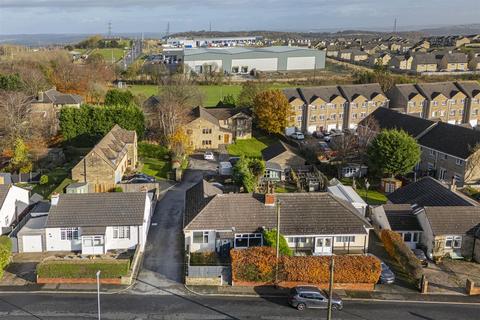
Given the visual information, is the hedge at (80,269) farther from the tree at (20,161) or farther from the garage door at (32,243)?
the tree at (20,161)

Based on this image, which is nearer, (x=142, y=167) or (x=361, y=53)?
(x=142, y=167)

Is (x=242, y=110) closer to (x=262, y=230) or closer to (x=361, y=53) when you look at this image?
(x=262, y=230)

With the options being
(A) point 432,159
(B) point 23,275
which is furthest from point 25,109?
(A) point 432,159

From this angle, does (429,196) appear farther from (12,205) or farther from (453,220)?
(12,205)

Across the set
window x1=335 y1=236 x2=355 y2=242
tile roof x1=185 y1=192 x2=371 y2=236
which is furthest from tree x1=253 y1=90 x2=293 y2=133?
window x1=335 y1=236 x2=355 y2=242

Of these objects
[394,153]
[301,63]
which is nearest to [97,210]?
[394,153]
